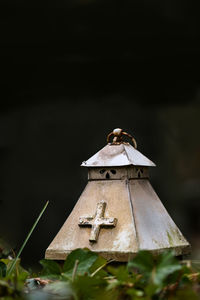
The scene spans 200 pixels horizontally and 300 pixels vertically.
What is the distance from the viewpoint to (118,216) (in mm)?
1024

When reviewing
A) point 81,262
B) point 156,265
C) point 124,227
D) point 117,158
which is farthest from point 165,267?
point 117,158

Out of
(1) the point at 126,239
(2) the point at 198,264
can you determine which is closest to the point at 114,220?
(1) the point at 126,239

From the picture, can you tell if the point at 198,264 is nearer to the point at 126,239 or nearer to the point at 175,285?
the point at 175,285

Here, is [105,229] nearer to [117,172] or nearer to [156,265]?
[117,172]

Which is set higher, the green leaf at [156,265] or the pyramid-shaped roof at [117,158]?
the pyramid-shaped roof at [117,158]

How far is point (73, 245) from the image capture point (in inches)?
40.6

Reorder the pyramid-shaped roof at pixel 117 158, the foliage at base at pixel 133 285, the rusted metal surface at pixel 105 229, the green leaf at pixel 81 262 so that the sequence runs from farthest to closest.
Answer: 1. the pyramid-shaped roof at pixel 117 158
2. the rusted metal surface at pixel 105 229
3. the green leaf at pixel 81 262
4. the foliage at base at pixel 133 285

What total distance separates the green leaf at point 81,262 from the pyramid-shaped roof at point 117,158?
608mm

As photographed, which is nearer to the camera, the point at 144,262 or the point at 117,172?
the point at 144,262

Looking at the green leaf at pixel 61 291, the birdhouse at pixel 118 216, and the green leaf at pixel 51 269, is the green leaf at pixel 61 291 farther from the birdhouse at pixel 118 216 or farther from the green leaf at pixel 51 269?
the birdhouse at pixel 118 216

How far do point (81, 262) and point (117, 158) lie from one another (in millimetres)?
639

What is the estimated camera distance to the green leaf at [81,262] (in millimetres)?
466

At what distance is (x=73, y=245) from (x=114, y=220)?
107mm

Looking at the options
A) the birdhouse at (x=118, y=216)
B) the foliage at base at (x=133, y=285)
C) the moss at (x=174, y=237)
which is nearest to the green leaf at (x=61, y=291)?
the foliage at base at (x=133, y=285)
